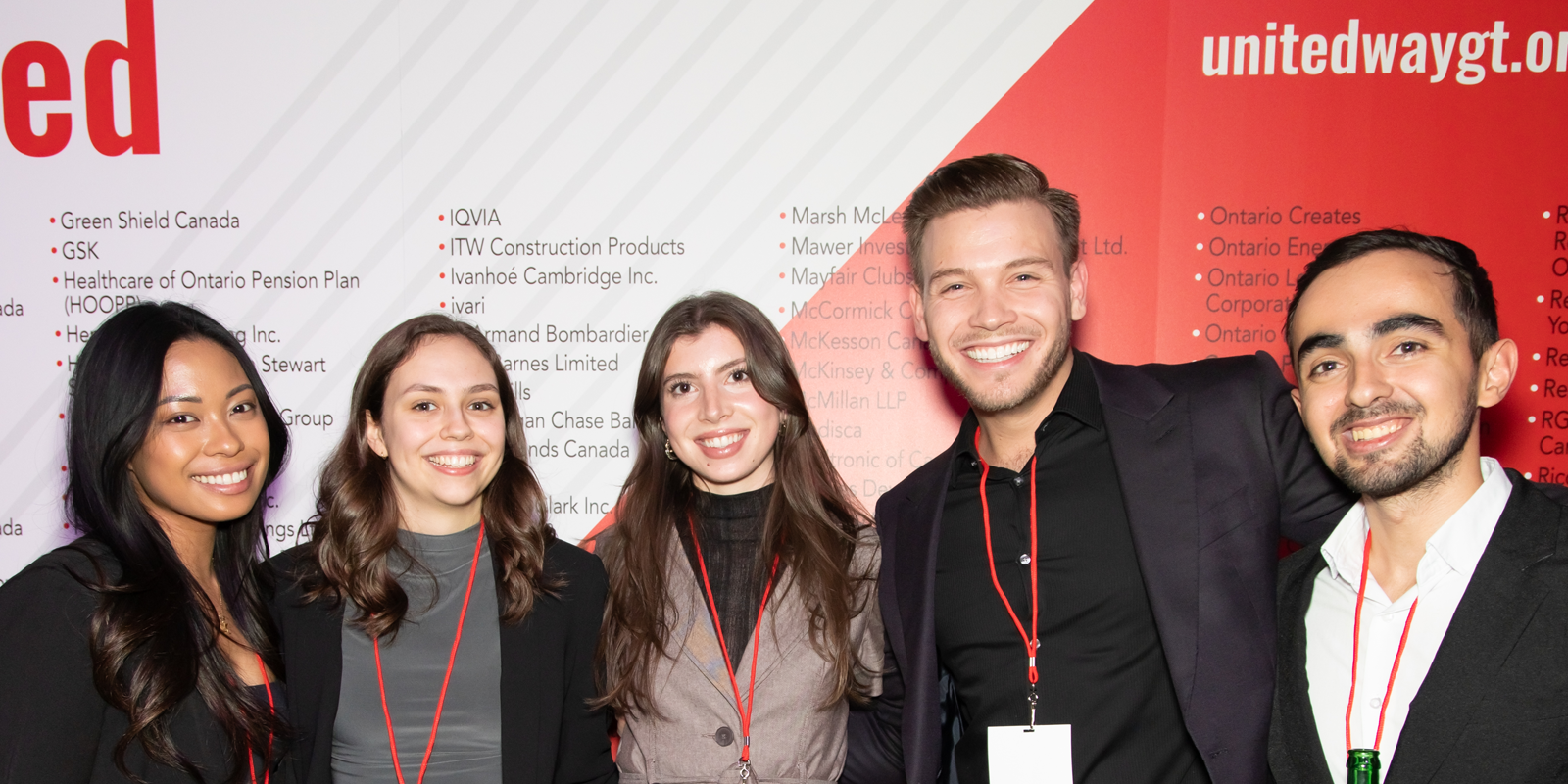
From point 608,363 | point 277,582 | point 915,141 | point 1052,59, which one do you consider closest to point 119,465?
point 277,582

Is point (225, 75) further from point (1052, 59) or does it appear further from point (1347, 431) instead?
point (1347, 431)

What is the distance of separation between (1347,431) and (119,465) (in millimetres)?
2761

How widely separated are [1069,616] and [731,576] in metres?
0.93

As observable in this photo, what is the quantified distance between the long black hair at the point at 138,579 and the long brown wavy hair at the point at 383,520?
0.33 meters

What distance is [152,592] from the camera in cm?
198

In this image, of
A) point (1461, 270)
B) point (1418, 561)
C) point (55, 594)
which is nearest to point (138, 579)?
point (55, 594)

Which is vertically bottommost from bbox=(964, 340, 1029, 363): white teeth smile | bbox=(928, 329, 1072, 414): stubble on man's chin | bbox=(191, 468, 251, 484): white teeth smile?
bbox=(191, 468, 251, 484): white teeth smile

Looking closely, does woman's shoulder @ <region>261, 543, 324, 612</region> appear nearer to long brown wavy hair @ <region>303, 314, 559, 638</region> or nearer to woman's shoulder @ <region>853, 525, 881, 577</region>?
long brown wavy hair @ <region>303, 314, 559, 638</region>

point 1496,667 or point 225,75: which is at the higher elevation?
point 225,75

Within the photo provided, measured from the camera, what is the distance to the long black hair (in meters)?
1.88

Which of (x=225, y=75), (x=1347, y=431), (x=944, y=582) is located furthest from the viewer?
(x=225, y=75)

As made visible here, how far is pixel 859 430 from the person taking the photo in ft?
11.3

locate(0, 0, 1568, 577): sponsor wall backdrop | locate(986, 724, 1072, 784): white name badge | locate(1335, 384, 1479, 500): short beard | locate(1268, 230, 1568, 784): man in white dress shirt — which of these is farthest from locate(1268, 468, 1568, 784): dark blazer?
locate(0, 0, 1568, 577): sponsor wall backdrop

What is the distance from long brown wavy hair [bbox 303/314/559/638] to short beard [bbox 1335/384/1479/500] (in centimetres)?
202
